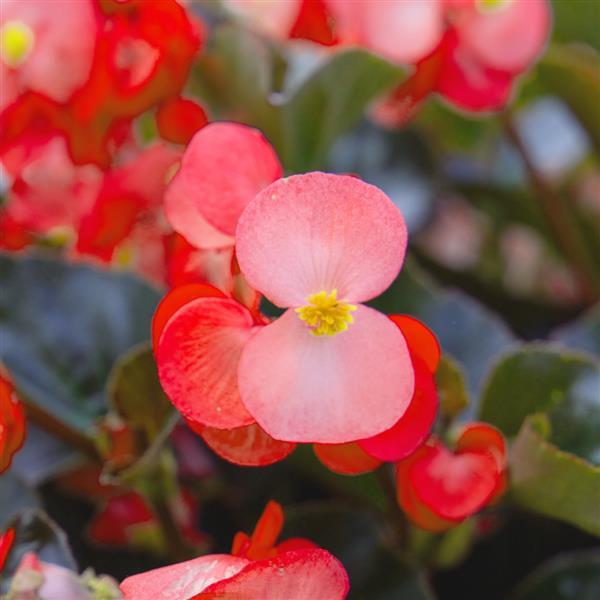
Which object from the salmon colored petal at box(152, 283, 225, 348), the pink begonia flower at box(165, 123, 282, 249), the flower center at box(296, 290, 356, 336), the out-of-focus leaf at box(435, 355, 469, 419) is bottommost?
the out-of-focus leaf at box(435, 355, 469, 419)

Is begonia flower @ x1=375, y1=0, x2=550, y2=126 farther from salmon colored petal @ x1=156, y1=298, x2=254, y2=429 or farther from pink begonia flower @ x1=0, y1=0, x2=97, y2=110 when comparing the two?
salmon colored petal @ x1=156, y1=298, x2=254, y2=429

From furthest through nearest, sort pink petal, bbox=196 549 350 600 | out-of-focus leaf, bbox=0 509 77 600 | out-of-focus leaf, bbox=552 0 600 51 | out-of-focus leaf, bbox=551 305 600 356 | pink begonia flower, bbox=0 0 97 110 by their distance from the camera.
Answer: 1. out-of-focus leaf, bbox=552 0 600 51
2. out-of-focus leaf, bbox=551 305 600 356
3. pink begonia flower, bbox=0 0 97 110
4. out-of-focus leaf, bbox=0 509 77 600
5. pink petal, bbox=196 549 350 600

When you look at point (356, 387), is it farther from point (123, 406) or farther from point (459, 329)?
point (459, 329)

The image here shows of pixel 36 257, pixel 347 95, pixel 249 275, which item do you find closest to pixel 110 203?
pixel 36 257

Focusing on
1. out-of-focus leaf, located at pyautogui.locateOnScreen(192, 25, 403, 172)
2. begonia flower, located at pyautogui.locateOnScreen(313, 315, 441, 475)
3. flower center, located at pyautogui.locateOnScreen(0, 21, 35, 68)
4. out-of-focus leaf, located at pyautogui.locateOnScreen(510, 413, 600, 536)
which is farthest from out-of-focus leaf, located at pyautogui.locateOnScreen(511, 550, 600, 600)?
flower center, located at pyautogui.locateOnScreen(0, 21, 35, 68)

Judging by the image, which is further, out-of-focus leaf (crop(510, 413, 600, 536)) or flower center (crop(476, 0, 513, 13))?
flower center (crop(476, 0, 513, 13))

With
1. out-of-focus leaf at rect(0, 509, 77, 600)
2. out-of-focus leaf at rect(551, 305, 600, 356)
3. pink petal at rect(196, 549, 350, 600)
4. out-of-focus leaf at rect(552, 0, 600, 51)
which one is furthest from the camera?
out-of-focus leaf at rect(552, 0, 600, 51)

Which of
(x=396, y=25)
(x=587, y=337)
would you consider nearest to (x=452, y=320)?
(x=587, y=337)
